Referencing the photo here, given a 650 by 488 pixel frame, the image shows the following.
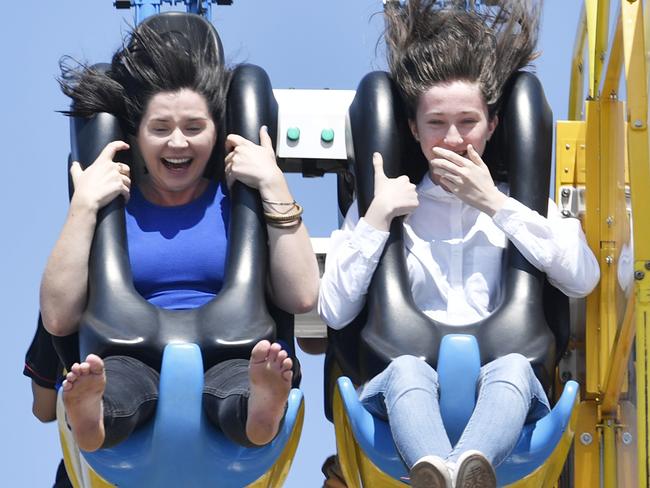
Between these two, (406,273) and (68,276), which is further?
(406,273)

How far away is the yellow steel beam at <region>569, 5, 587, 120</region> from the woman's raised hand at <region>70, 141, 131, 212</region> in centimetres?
218

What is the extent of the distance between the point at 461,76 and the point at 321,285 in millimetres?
872

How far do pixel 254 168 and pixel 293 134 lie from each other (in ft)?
2.59

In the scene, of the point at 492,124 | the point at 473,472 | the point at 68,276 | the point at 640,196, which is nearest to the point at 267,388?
the point at 473,472

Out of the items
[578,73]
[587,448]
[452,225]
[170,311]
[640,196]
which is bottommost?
[587,448]

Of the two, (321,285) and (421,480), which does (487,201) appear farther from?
(421,480)

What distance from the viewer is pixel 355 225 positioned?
6.21 meters

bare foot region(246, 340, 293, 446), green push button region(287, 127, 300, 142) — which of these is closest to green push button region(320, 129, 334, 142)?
green push button region(287, 127, 300, 142)

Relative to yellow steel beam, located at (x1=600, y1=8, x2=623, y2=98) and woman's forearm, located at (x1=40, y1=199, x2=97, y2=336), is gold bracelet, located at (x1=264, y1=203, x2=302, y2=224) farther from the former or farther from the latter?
yellow steel beam, located at (x1=600, y1=8, x2=623, y2=98)

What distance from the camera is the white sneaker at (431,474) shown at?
5109mm

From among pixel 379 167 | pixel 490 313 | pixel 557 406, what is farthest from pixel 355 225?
pixel 557 406

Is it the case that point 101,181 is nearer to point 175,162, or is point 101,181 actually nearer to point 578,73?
point 175,162

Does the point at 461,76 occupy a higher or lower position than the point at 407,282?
higher

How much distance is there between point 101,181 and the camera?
5996mm
